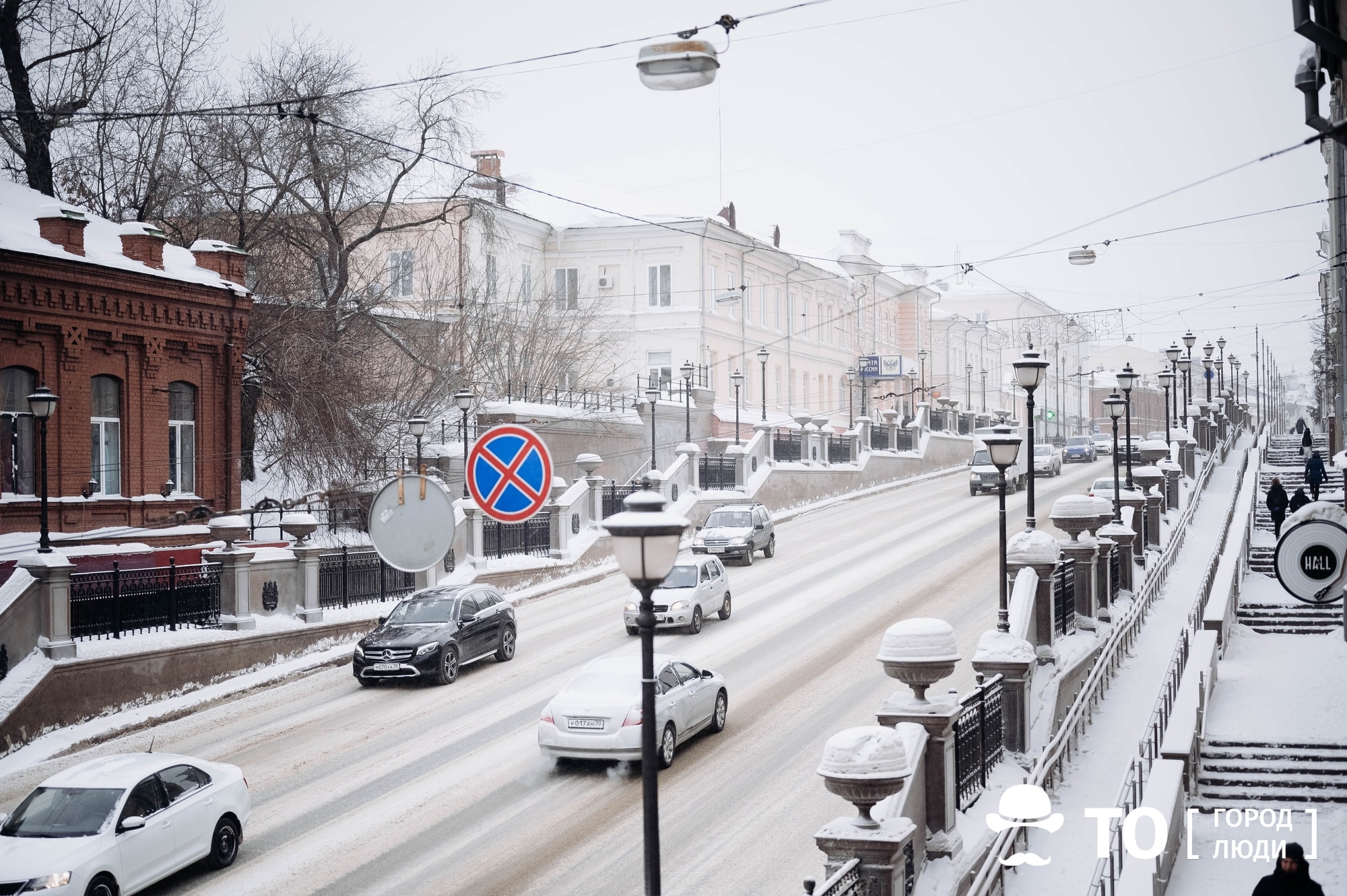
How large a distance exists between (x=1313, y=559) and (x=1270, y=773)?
2.99m

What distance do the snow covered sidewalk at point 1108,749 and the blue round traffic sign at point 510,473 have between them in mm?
6442

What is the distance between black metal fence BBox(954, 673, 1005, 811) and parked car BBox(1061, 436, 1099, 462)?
173ft

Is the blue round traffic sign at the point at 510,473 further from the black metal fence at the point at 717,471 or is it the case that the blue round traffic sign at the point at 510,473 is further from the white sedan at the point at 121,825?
the black metal fence at the point at 717,471

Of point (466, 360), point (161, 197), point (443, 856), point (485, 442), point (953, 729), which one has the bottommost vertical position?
point (443, 856)

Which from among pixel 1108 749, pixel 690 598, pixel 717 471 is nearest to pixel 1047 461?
pixel 717 471

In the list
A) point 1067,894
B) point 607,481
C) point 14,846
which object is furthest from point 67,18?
point 1067,894

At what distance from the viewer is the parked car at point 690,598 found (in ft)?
78.4

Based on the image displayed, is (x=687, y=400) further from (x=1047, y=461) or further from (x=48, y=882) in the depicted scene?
(x=48, y=882)

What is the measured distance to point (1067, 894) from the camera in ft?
37.4

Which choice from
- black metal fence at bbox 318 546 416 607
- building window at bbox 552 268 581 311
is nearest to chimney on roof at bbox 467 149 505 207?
building window at bbox 552 268 581 311

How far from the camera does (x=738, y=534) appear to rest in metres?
32.9

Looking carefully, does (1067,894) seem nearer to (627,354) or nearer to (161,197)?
(161,197)

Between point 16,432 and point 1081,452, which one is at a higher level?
point 16,432

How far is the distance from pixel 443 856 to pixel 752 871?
3.27 meters
